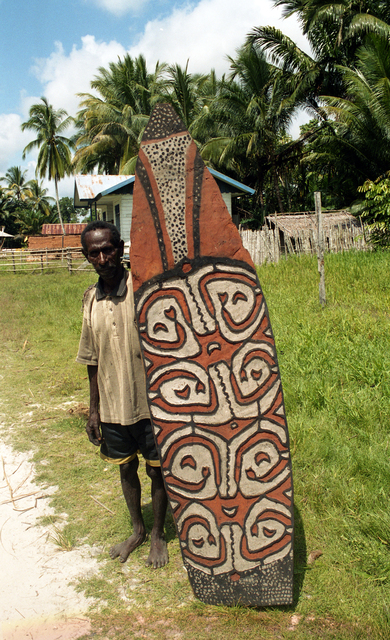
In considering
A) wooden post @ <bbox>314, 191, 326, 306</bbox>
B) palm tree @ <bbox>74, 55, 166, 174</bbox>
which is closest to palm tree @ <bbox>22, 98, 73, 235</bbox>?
palm tree @ <bbox>74, 55, 166, 174</bbox>

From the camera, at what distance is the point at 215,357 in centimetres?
194

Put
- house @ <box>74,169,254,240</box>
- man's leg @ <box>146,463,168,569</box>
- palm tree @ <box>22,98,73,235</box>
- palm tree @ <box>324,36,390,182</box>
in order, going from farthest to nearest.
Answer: palm tree @ <box>22,98,73,235</box> → house @ <box>74,169,254,240</box> → palm tree @ <box>324,36,390,182</box> → man's leg @ <box>146,463,168,569</box>

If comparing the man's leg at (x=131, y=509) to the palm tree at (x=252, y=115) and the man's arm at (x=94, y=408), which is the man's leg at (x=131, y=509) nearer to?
the man's arm at (x=94, y=408)

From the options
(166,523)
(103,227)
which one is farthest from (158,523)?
(103,227)

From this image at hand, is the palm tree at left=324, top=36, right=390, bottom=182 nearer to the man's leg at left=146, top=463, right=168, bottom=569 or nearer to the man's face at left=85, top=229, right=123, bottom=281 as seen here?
the man's face at left=85, top=229, right=123, bottom=281

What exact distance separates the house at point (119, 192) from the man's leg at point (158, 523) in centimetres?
1210

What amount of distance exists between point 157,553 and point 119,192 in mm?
13198

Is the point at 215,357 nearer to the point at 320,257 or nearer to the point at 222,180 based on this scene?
the point at 320,257

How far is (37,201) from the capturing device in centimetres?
4188

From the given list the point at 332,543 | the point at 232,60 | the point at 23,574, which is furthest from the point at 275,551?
the point at 232,60

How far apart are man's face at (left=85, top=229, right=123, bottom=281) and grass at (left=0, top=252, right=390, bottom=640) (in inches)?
57.9

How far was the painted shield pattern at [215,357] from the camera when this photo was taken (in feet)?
Answer: 6.35

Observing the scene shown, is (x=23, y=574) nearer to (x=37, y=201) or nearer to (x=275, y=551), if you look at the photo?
(x=275, y=551)

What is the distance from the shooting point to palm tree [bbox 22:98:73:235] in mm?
30438
